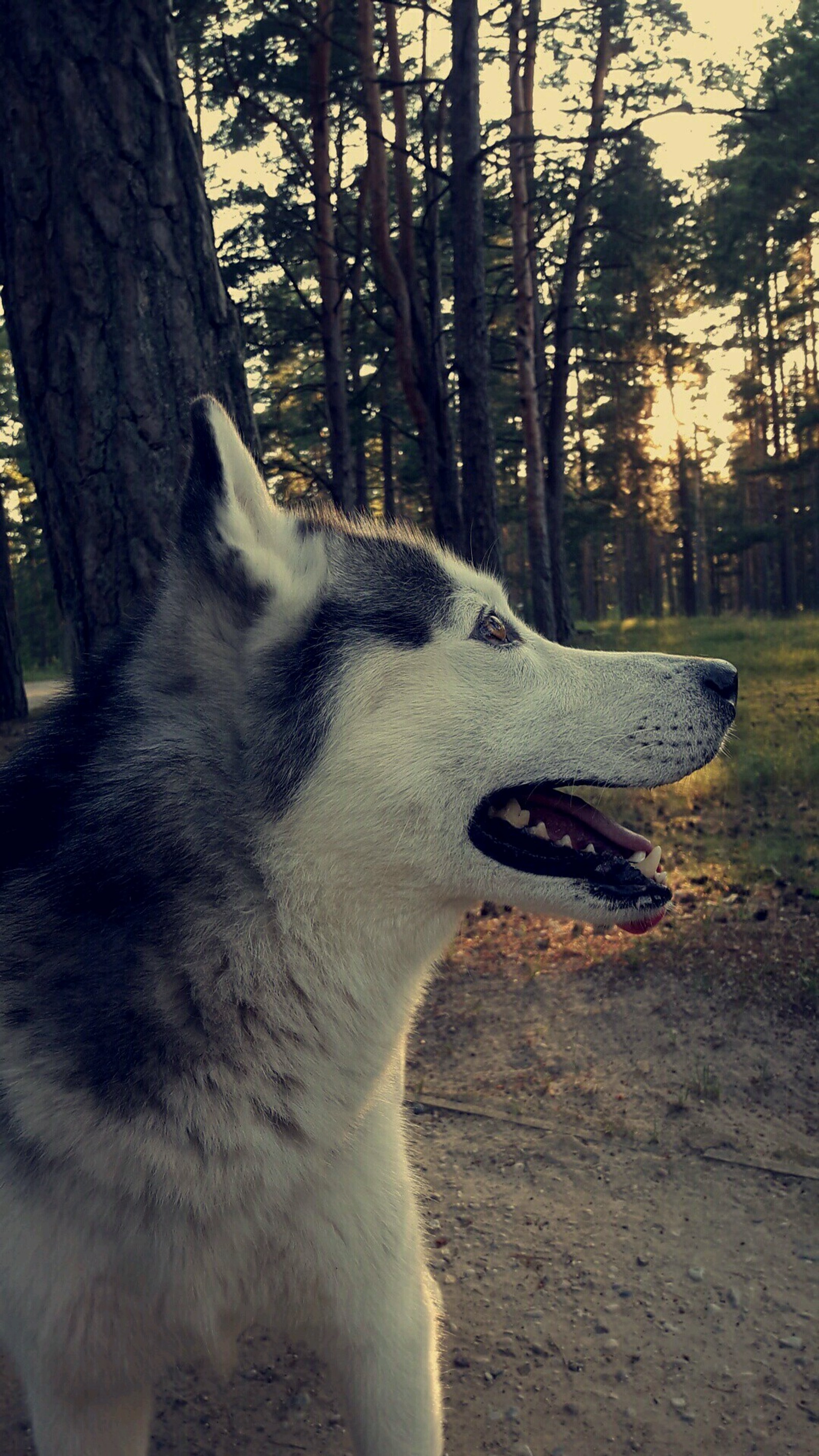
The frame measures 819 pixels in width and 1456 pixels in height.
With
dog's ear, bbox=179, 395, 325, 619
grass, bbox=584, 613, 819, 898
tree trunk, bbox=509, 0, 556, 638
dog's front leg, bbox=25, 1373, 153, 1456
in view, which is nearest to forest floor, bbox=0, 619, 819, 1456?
grass, bbox=584, 613, 819, 898

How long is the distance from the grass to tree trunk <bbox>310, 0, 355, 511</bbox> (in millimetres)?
4419

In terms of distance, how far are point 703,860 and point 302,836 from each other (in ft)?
16.6

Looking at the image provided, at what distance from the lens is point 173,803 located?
1984 millimetres

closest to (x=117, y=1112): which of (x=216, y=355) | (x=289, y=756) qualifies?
(x=289, y=756)

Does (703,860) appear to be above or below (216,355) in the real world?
below

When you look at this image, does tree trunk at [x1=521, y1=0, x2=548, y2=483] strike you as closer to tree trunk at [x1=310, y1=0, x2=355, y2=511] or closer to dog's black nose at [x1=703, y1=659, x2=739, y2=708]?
tree trunk at [x1=310, y1=0, x2=355, y2=511]

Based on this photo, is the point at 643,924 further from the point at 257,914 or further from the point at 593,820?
the point at 257,914

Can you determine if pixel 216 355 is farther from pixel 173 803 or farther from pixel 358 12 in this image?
pixel 358 12

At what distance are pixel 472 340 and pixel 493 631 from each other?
681 cm

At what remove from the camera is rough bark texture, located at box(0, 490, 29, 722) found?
1324 centimetres

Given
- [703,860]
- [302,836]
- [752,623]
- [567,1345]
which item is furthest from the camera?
[752,623]

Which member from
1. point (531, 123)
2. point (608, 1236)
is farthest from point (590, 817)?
point (531, 123)

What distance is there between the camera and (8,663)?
13.4 meters

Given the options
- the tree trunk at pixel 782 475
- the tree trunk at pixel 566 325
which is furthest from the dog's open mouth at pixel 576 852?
the tree trunk at pixel 782 475
